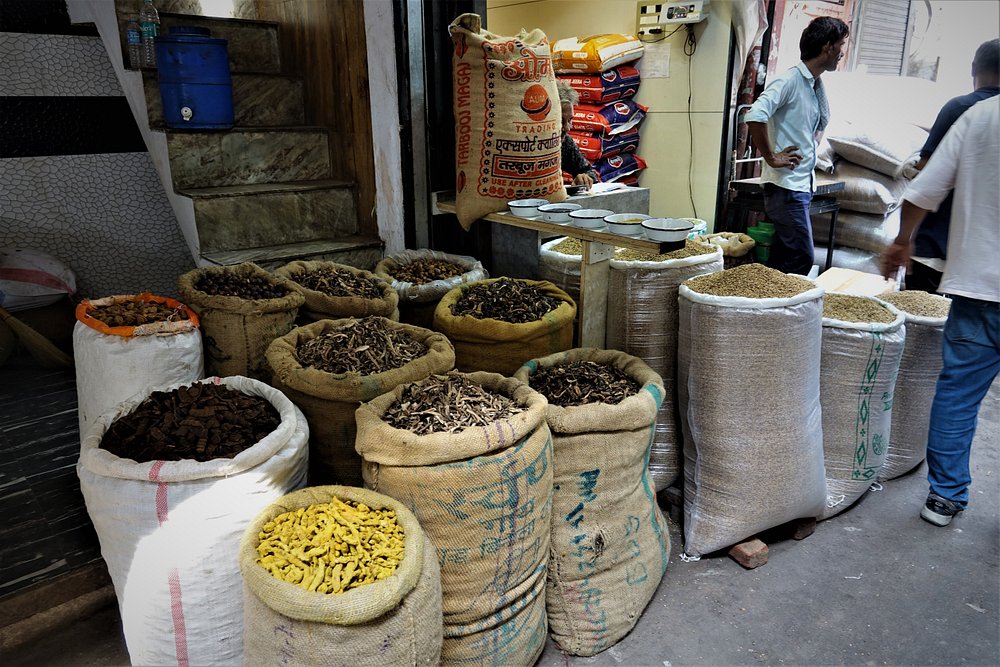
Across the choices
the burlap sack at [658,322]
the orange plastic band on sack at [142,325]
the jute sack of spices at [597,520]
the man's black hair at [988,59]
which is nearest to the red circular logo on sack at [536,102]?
the burlap sack at [658,322]

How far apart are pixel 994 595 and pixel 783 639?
0.78 m

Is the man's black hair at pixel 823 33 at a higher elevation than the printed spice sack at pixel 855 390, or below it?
higher

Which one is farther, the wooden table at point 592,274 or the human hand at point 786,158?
the human hand at point 786,158

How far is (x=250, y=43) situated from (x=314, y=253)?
1.53 m

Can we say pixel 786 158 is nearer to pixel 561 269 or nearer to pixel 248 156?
pixel 561 269

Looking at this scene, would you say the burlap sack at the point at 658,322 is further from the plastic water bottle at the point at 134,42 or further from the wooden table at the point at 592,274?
the plastic water bottle at the point at 134,42

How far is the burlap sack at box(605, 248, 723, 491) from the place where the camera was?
255cm

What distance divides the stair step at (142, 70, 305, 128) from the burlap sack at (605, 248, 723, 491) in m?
2.22

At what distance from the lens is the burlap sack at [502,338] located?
2367 millimetres

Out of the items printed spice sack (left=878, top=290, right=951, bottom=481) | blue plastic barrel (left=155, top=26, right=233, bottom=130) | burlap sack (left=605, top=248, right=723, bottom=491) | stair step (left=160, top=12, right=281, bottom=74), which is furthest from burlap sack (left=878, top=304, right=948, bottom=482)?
Result: stair step (left=160, top=12, right=281, bottom=74)

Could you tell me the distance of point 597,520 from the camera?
2008 mm

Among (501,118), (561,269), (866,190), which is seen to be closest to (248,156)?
(501,118)

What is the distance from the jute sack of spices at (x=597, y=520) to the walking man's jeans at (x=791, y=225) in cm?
235

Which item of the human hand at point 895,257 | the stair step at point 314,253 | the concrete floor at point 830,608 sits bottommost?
the concrete floor at point 830,608
